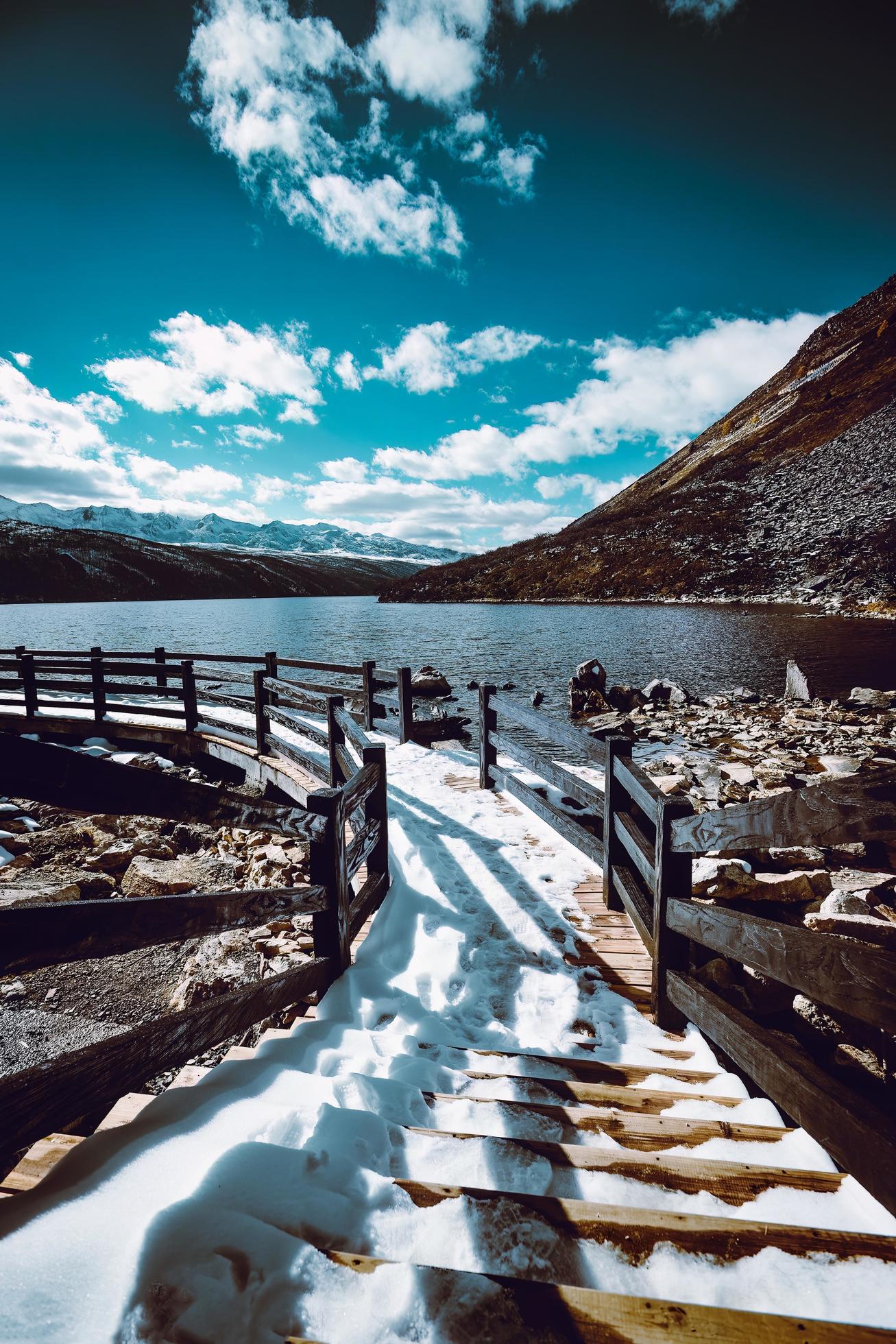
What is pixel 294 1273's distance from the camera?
60.2 inches

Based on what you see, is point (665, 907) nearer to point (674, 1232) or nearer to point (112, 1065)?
point (674, 1232)

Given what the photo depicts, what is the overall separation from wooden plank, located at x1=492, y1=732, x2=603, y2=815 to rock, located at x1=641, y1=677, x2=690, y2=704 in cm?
1234

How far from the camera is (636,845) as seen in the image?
4.07 metres

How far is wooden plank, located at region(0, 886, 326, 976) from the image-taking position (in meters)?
1.42

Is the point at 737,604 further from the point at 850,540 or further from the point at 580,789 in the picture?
the point at 580,789

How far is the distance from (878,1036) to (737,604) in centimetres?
5955

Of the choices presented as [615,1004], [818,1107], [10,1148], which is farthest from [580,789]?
[10,1148]

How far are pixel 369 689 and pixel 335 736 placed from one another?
301 cm

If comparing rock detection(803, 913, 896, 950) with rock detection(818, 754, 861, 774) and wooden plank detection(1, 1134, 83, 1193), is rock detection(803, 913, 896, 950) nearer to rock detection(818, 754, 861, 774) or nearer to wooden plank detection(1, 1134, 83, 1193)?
wooden plank detection(1, 1134, 83, 1193)

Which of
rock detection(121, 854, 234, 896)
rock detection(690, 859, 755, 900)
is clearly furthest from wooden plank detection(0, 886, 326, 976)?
rock detection(121, 854, 234, 896)

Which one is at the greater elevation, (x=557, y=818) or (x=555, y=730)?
(x=555, y=730)

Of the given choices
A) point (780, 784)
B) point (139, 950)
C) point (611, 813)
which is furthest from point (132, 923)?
point (780, 784)

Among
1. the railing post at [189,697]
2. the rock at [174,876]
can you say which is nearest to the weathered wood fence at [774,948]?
the rock at [174,876]

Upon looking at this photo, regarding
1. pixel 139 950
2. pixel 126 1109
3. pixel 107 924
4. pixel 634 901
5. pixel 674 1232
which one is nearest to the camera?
pixel 107 924
